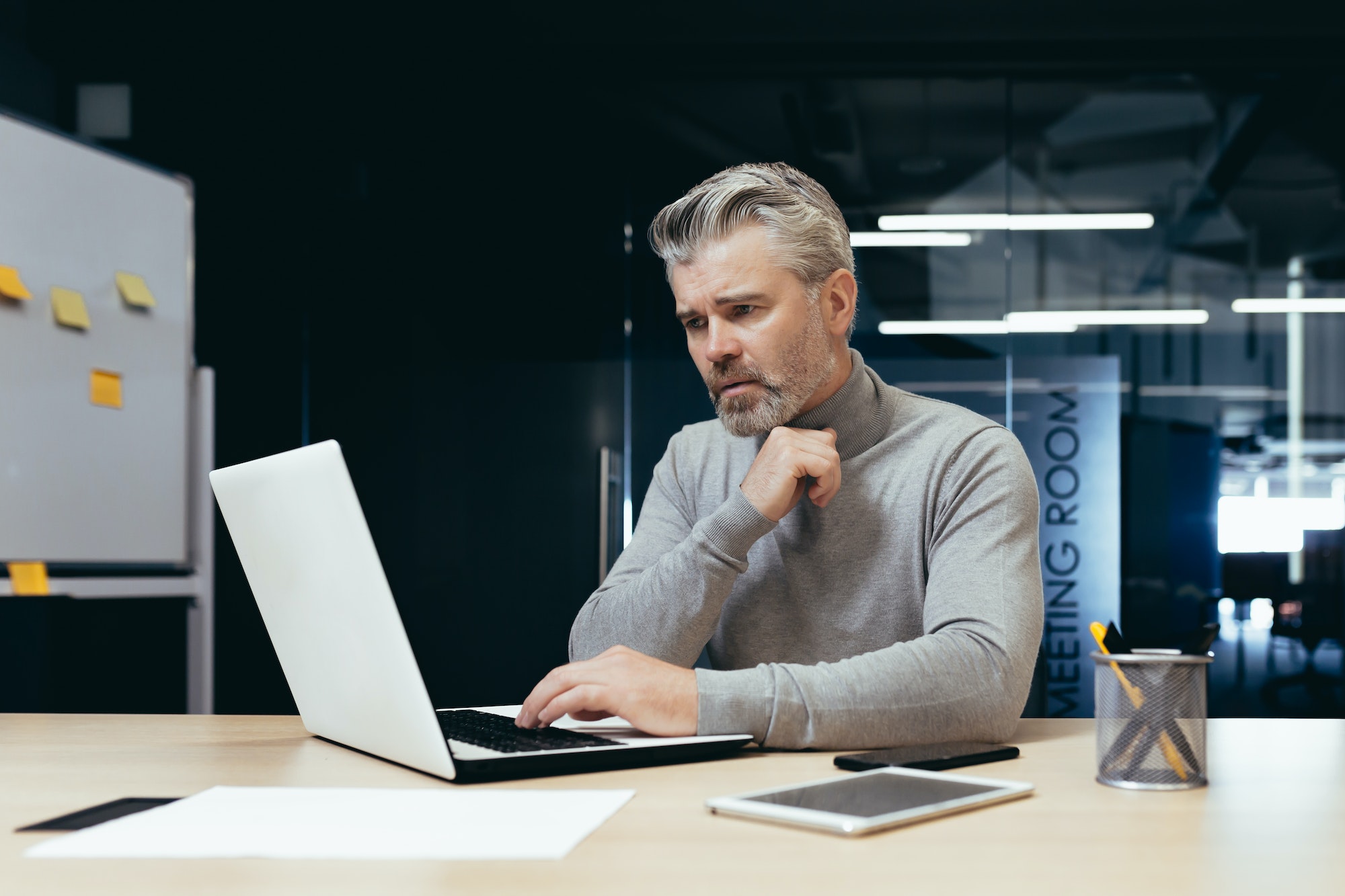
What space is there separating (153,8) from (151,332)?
1.43m

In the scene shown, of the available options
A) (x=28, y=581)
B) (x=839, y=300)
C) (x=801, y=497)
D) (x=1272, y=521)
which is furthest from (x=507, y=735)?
(x=1272, y=521)

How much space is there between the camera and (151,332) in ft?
8.94

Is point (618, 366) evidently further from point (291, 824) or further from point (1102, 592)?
point (291, 824)

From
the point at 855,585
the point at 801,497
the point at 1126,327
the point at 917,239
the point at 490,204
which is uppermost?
the point at 490,204

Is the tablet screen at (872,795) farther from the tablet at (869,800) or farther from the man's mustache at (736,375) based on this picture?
the man's mustache at (736,375)

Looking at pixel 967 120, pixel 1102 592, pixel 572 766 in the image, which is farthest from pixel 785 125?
pixel 572 766

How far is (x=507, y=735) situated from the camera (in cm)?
100

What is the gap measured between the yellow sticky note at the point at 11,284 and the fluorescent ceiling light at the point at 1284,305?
3418 mm

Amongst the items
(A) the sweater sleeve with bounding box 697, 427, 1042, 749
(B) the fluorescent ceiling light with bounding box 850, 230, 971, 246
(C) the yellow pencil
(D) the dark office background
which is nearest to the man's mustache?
(A) the sweater sleeve with bounding box 697, 427, 1042, 749

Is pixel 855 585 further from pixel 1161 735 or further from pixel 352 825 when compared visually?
pixel 352 825

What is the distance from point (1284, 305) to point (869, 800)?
11.1 ft

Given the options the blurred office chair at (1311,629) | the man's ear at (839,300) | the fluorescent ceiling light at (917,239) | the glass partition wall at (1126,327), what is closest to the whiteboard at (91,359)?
the glass partition wall at (1126,327)

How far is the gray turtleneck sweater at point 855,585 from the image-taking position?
101 centimetres

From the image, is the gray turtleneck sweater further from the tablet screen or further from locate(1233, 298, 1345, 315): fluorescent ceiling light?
locate(1233, 298, 1345, 315): fluorescent ceiling light
